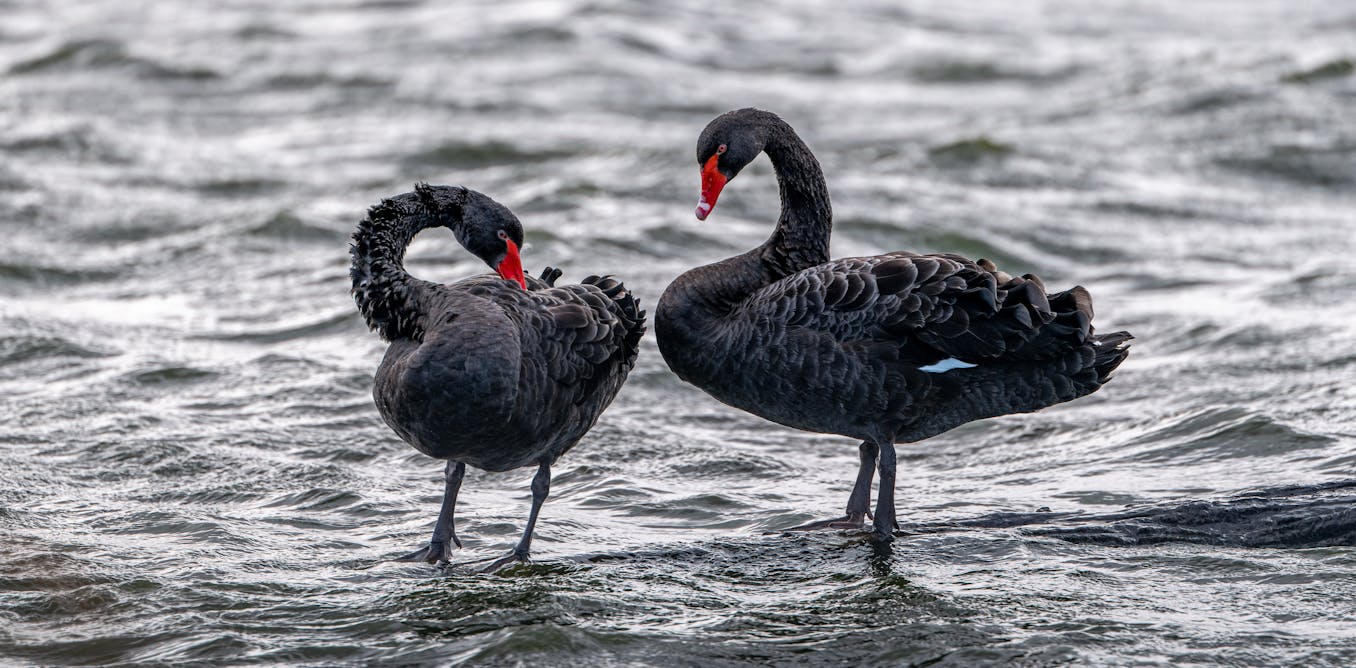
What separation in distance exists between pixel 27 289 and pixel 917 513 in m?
7.21

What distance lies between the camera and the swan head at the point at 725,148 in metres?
6.86

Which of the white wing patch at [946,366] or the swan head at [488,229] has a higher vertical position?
the swan head at [488,229]

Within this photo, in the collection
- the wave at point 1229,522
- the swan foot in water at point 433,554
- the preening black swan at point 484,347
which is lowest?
the swan foot in water at point 433,554

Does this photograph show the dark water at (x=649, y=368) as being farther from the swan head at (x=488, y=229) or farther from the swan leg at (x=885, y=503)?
the swan head at (x=488, y=229)

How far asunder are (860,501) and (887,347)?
0.77 meters

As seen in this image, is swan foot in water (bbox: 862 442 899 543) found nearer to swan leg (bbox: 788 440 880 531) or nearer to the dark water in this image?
the dark water

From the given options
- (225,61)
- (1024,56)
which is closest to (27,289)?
(225,61)

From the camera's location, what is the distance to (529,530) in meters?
6.20

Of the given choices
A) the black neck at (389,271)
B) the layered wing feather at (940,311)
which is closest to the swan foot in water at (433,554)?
A: the black neck at (389,271)

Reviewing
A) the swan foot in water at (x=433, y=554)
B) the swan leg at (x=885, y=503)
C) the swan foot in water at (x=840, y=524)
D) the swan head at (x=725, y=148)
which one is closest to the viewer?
the swan foot in water at (x=433, y=554)

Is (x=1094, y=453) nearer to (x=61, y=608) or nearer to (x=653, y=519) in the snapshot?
(x=653, y=519)

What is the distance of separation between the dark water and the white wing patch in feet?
2.24

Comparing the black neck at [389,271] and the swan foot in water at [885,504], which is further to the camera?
the swan foot in water at [885,504]

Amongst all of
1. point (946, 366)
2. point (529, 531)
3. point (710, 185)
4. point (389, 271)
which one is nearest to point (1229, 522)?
point (946, 366)
